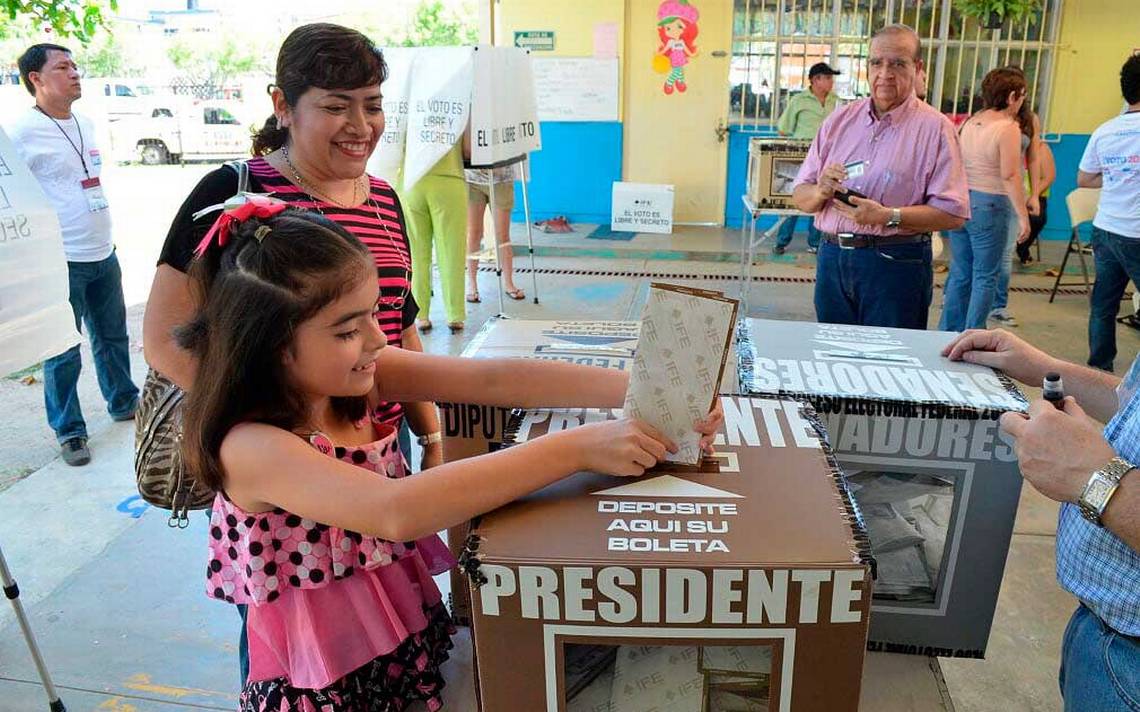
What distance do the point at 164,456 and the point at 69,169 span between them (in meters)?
2.68

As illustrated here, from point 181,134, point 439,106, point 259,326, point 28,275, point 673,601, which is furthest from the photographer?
point 181,134

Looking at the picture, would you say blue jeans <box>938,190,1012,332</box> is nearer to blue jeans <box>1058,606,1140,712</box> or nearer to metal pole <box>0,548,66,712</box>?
→ blue jeans <box>1058,606,1140,712</box>

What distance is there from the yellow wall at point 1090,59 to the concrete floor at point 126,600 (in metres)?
6.28

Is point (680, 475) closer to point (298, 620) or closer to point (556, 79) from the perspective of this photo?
point (298, 620)

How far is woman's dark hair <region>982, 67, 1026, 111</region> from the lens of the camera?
4.54m

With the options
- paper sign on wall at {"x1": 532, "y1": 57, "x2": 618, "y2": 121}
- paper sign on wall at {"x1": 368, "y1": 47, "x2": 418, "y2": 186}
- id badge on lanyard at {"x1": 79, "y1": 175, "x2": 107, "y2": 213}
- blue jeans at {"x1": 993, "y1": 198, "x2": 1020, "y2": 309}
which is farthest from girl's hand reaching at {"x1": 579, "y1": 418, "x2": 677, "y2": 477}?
paper sign on wall at {"x1": 532, "y1": 57, "x2": 618, "y2": 121}

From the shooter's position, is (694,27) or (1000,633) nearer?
(1000,633)

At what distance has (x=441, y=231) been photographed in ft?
15.5

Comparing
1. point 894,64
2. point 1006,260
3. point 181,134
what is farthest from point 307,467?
point 181,134

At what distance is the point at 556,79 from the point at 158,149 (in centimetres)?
951

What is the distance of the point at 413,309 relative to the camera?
1.66 m

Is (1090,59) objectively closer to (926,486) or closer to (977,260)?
(977,260)

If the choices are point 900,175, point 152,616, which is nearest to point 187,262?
point 152,616

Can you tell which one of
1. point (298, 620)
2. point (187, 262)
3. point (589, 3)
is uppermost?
point (589, 3)
